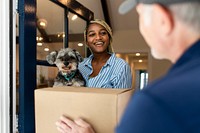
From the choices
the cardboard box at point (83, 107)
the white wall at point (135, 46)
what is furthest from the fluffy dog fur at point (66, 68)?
the white wall at point (135, 46)

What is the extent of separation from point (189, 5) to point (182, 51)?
0.31ft

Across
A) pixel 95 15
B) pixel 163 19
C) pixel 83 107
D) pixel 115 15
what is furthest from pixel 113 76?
pixel 115 15

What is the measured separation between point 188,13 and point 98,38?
101 centimetres

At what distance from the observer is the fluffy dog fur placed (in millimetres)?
1393

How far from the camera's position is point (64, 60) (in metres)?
1.40

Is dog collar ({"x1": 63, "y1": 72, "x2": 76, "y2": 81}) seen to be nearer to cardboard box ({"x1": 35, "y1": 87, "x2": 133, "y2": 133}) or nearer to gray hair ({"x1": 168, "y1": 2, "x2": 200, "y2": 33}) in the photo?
cardboard box ({"x1": 35, "y1": 87, "x2": 133, "y2": 133})

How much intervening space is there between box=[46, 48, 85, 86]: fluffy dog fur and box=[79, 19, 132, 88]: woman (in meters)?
0.06

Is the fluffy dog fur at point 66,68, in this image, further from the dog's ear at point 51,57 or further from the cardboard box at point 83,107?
the cardboard box at point 83,107

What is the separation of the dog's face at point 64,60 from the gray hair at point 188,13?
99cm

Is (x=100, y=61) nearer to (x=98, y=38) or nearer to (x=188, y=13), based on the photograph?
(x=98, y=38)

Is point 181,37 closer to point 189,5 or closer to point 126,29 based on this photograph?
point 189,5

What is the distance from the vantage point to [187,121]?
39cm

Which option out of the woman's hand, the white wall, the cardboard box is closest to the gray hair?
the cardboard box

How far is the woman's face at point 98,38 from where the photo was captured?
146cm
